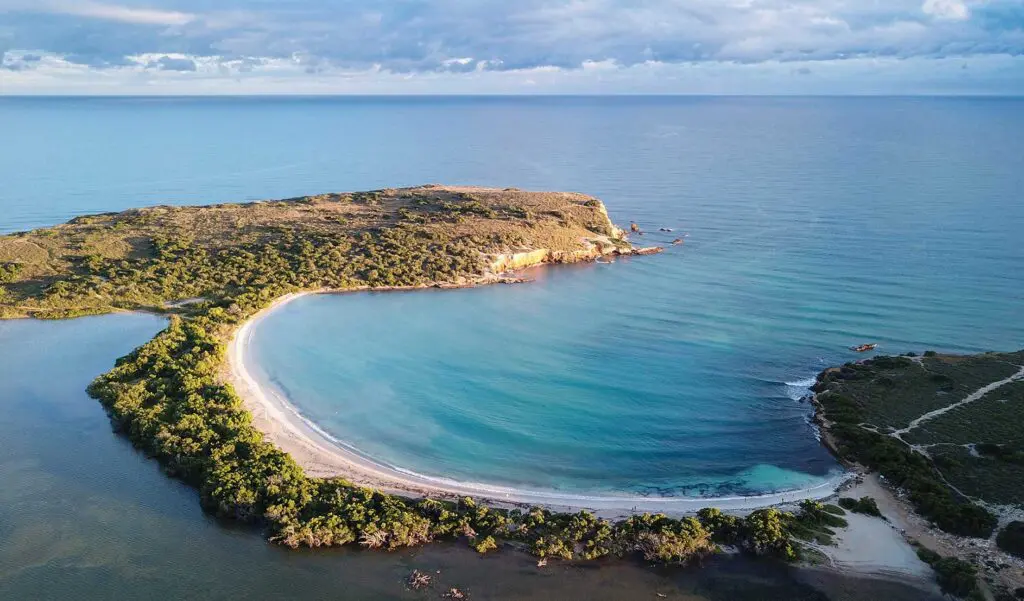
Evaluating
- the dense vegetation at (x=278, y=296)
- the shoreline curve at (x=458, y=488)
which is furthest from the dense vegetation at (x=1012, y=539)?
the dense vegetation at (x=278, y=296)

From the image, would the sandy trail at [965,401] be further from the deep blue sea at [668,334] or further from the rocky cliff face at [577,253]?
the rocky cliff face at [577,253]

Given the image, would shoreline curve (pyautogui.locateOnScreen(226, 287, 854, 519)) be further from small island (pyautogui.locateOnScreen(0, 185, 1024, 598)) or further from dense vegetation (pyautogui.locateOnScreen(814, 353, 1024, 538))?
dense vegetation (pyautogui.locateOnScreen(814, 353, 1024, 538))

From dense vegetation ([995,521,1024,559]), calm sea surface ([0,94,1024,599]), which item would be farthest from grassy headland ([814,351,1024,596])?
calm sea surface ([0,94,1024,599])

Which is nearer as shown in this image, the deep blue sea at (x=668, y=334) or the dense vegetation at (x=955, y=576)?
the dense vegetation at (x=955, y=576)

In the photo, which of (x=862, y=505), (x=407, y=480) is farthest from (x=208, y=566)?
(x=862, y=505)

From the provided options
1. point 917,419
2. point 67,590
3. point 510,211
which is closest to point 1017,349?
point 917,419

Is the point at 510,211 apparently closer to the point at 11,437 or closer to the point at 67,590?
the point at 11,437
